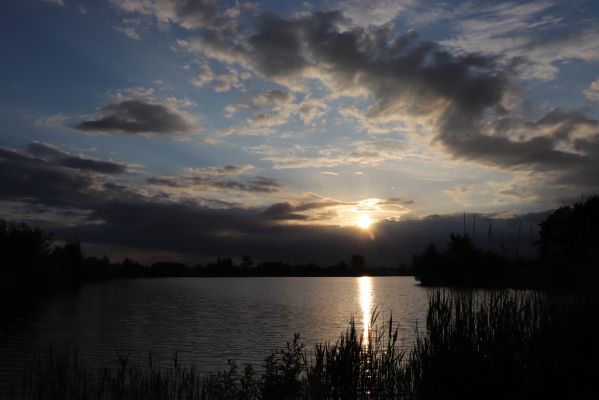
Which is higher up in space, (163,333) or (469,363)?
(469,363)

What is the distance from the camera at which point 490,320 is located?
572 inches

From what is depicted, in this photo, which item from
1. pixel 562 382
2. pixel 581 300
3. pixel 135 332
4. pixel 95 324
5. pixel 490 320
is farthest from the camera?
pixel 95 324

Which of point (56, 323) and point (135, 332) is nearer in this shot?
point (135, 332)

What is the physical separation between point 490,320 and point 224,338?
94.8 feet

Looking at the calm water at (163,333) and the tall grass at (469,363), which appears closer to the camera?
the tall grass at (469,363)

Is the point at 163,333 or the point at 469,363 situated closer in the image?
the point at 469,363

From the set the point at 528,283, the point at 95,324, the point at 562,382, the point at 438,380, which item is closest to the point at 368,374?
the point at 438,380

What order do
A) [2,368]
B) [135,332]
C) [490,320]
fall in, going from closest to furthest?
[490,320]
[2,368]
[135,332]

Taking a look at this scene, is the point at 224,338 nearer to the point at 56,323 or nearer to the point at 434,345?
the point at 56,323

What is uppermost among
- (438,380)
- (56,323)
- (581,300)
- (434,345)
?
(581,300)

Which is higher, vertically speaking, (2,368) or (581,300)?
(581,300)

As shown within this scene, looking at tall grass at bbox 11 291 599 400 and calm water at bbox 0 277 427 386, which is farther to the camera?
calm water at bbox 0 277 427 386

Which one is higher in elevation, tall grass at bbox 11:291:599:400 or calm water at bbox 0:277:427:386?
tall grass at bbox 11:291:599:400

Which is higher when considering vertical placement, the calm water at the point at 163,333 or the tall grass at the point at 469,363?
the tall grass at the point at 469,363
